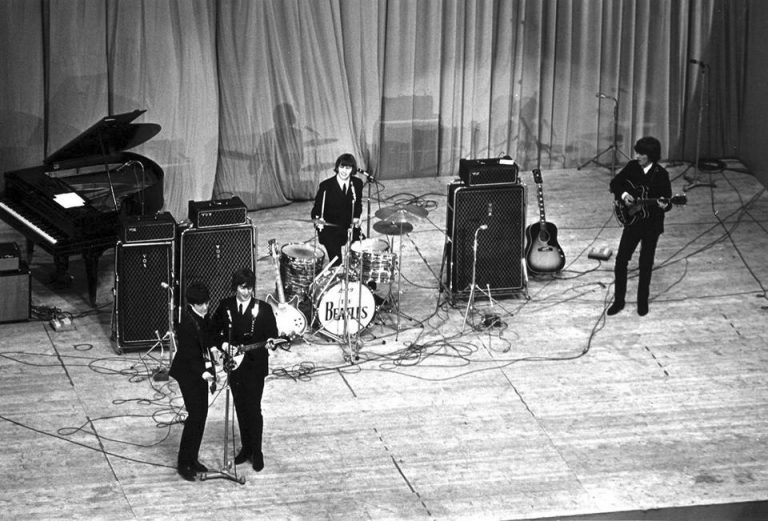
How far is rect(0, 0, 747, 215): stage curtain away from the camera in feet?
40.7

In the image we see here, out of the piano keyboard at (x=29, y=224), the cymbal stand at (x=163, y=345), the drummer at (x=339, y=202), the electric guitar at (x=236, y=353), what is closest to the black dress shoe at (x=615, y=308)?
the drummer at (x=339, y=202)

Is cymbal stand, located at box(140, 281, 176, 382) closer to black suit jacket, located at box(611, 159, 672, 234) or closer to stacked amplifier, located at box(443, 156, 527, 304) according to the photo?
stacked amplifier, located at box(443, 156, 527, 304)

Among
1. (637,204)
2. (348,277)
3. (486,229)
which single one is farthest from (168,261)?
(637,204)

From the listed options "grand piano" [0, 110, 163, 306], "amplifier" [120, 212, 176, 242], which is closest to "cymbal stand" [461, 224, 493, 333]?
"amplifier" [120, 212, 176, 242]

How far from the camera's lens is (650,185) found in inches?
414

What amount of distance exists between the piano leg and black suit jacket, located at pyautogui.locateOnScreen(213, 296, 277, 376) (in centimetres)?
261

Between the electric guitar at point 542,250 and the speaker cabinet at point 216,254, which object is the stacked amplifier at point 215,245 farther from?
the electric guitar at point 542,250

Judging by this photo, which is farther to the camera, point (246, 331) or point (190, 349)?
point (246, 331)

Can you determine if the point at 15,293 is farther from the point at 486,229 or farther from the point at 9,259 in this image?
the point at 486,229

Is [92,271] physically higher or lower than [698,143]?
lower

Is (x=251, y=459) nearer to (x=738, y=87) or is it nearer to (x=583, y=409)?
(x=583, y=409)

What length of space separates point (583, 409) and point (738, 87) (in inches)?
242

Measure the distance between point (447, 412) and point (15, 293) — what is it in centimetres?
346

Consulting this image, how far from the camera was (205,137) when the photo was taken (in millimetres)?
12797
